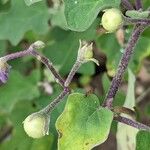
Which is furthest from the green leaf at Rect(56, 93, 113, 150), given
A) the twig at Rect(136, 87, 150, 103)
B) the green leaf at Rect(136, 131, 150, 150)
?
the twig at Rect(136, 87, 150, 103)

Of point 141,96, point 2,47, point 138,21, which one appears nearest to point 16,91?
point 2,47

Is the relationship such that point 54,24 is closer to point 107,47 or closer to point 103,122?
point 107,47

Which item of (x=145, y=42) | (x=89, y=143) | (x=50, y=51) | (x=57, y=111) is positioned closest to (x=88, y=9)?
(x=89, y=143)

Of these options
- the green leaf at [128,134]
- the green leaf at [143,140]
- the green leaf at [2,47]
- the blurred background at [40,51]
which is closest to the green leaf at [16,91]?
the blurred background at [40,51]

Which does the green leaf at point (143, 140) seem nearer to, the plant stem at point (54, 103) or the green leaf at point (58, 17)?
the plant stem at point (54, 103)

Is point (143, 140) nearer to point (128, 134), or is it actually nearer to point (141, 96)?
point (128, 134)

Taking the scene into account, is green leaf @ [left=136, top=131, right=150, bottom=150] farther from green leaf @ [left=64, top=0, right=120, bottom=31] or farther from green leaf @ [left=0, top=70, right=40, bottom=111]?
green leaf @ [left=0, top=70, right=40, bottom=111]
